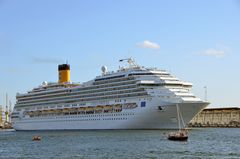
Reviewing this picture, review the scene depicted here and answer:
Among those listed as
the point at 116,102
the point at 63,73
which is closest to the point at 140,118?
the point at 116,102

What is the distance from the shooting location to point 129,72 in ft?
287

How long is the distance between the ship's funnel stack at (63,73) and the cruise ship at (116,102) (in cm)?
285

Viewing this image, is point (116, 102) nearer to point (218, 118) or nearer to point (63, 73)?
point (63, 73)

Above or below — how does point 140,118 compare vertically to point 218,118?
above

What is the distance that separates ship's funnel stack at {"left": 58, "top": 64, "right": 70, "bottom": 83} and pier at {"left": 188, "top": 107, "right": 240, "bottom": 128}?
155 ft

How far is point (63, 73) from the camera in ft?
388

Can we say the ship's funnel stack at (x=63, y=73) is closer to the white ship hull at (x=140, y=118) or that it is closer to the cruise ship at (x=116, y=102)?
the cruise ship at (x=116, y=102)

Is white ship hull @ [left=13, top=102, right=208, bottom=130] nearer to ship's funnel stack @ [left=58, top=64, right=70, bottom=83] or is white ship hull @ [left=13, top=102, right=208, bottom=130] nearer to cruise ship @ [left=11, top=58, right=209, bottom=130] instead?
cruise ship @ [left=11, top=58, right=209, bottom=130]

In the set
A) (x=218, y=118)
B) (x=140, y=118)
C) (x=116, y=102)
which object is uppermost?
(x=116, y=102)

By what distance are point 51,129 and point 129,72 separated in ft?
84.2

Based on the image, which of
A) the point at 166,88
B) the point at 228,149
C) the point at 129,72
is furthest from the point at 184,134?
the point at 129,72

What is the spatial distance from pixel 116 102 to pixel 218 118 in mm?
79393

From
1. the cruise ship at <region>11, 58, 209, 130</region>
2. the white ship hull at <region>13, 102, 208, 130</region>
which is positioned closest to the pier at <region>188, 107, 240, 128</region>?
the cruise ship at <region>11, 58, 209, 130</region>

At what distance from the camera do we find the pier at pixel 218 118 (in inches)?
5965
